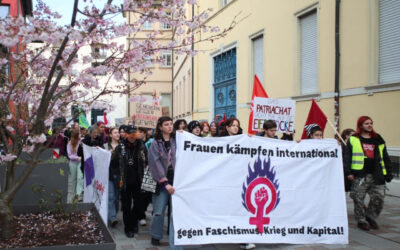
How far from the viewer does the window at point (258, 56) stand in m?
16.0

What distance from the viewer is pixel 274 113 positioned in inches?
336

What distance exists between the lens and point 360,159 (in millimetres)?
6543

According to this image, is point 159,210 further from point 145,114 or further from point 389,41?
point 389,41

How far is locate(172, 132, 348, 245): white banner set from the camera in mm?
4984

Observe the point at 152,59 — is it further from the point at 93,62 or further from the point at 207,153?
the point at 207,153

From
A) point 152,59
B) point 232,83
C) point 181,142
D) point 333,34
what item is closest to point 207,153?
point 181,142

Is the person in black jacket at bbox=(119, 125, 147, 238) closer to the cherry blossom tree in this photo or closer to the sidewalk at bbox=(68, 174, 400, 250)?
the sidewalk at bbox=(68, 174, 400, 250)

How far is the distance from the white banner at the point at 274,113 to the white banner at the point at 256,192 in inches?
115

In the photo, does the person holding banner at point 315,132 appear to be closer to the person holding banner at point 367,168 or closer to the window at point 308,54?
the person holding banner at point 367,168

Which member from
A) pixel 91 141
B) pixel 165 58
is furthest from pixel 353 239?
pixel 91 141

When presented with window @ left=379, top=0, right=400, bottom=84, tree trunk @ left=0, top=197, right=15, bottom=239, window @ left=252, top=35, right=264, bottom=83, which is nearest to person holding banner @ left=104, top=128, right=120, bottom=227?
tree trunk @ left=0, top=197, right=15, bottom=239

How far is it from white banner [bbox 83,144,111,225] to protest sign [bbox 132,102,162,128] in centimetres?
372

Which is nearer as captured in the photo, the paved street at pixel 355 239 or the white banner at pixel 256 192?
the white banner at pixel 256 192

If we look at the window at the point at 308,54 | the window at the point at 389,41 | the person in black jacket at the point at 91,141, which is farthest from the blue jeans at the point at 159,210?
the window at the point at 308,54
